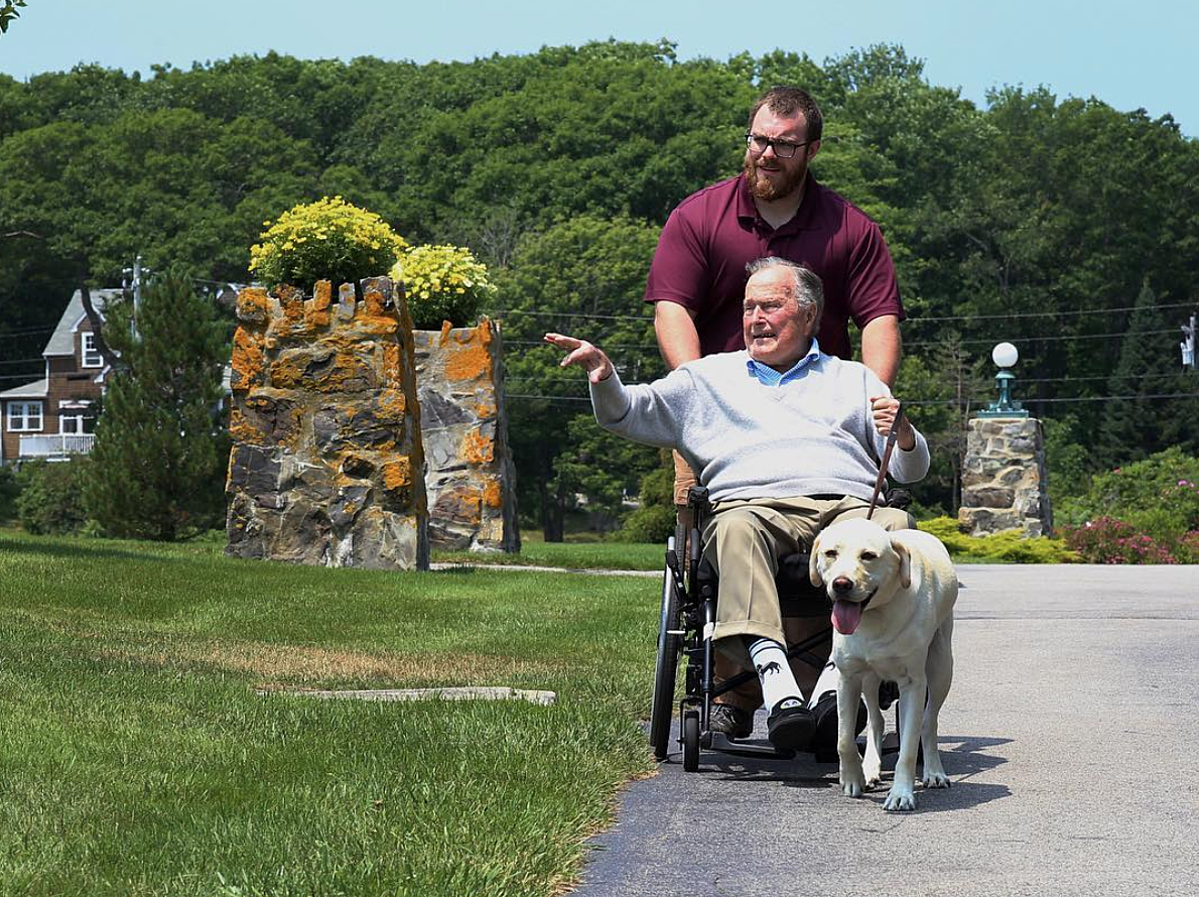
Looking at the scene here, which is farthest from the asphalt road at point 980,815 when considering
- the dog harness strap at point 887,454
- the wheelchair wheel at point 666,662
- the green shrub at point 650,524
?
the green shrub at point 650,524

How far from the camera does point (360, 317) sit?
52.7 ft

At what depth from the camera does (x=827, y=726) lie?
5652 mm

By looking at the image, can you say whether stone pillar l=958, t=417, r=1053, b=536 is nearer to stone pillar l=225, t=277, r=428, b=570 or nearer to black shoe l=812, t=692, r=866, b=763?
stone pillar l=225, t=277, r=428, b=570

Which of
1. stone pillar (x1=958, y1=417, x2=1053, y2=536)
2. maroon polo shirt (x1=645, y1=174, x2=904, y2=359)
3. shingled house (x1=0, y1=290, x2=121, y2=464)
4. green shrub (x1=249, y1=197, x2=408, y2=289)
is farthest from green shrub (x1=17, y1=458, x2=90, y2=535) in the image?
maroon polo shirt (x1=645, y1=174, x2=904, y2=359)

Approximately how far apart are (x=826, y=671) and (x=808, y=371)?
1033 mm

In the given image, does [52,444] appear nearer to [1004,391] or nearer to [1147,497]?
[1004,391]

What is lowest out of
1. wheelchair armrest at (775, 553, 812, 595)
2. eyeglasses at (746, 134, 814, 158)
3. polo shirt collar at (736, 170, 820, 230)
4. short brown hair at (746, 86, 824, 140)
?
wheelchair armrest at (775, 553, 812, 595)

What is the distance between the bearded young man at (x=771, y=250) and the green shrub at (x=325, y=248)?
1012cm

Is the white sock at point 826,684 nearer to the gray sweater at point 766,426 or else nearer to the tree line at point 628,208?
the gray sweater at point 766,426

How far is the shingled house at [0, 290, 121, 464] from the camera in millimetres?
75125

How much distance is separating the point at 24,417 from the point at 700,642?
80308 mm

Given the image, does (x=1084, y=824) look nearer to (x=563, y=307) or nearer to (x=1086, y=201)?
→ (x=563, y=307)

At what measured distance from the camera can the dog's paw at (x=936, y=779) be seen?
5594mm

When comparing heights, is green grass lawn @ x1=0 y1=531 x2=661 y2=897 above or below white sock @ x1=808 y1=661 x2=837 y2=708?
below
